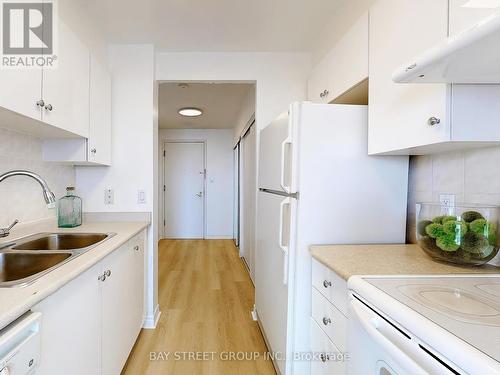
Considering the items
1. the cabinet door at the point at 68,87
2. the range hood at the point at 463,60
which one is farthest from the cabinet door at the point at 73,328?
the range hood at the point at 463,60

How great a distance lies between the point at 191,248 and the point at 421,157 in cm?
426

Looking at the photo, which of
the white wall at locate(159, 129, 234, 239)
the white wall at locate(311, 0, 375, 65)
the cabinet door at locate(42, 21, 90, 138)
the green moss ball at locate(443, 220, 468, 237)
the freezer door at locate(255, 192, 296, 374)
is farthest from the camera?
the white wall at locate(159, 129, 234, 239)

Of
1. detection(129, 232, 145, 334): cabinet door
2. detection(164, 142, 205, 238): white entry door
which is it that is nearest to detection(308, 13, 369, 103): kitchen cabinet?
detection(129, 232, 145, 334): cabinet door

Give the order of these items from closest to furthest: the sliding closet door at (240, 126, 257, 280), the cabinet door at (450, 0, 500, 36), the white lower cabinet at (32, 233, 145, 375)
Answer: the cabinet door at (450, 0, 500, 36) → the white lower cabinet at (32, 233, 145, 375) → the sliding closet door at (240, 126, 257, 280)

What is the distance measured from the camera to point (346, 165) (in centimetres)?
148

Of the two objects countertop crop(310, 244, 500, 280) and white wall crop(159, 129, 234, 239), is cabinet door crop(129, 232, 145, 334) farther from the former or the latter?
white wall crop(159, 129, 234, 239)

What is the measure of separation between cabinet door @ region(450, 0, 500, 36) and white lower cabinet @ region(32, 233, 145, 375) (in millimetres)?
1566

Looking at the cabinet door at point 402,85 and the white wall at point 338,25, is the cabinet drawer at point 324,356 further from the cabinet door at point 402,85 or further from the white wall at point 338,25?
the white wall at point 338,25

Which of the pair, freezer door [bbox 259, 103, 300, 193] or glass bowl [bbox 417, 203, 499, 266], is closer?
glass bowl [bbox 417, 203, 499, 266]

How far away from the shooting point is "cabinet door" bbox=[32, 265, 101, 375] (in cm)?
92

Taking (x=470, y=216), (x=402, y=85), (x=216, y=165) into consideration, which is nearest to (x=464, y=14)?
(x=402, y=85)

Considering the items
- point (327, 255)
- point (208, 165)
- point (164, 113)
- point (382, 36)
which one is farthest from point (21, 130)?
point (208, 165)

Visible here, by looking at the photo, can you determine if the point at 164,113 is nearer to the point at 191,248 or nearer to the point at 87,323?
the point at 191,248

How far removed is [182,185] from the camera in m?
5.86
